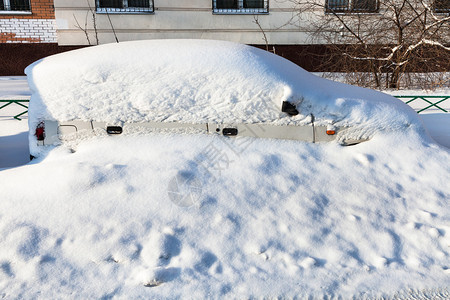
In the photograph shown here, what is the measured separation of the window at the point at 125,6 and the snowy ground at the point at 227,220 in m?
8.69

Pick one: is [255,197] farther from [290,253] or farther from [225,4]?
[225,4]

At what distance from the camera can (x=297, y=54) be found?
36.7ft

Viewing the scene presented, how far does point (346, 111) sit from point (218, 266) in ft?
6.68

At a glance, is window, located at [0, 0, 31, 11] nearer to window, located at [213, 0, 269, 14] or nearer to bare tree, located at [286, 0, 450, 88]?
window, located at [213, 0, 269, 14]

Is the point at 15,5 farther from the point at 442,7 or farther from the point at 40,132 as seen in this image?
the point at 442,7

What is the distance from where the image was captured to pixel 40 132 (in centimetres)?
343

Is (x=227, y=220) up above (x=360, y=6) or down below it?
below

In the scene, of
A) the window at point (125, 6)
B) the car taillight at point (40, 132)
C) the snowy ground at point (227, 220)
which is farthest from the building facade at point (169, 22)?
the snowy ground at point (227, 220)

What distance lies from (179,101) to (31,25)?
9.80 metres

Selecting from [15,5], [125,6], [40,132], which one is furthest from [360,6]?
[15,5]

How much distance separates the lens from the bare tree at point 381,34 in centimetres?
1004

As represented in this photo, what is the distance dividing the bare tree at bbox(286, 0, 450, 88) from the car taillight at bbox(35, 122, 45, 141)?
349 inches

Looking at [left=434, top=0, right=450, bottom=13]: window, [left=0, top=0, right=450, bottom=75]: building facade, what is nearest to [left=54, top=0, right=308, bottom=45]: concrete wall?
[left=0, top=0, right=450, bottom=75]: building facade

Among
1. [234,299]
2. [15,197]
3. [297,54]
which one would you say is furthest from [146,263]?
[297,54]
